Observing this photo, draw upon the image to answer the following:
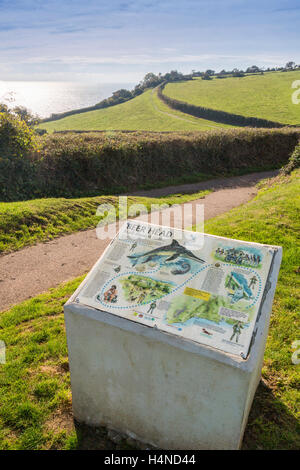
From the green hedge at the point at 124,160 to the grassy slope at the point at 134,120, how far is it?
15.1m

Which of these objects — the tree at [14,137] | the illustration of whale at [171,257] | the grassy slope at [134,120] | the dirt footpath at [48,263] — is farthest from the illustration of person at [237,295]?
the grassy slope at [134,120]

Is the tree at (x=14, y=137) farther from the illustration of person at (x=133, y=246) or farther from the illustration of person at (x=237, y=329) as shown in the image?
the illustration of person at (x=237, y=329)

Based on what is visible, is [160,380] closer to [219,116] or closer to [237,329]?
[237,329]

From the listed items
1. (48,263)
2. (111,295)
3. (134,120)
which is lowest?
(134,120)

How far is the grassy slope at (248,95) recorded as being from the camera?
39.6m

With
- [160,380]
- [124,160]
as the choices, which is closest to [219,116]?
[124,160]

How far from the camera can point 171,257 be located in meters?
3.49

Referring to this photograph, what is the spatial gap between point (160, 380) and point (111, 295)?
2.97ft

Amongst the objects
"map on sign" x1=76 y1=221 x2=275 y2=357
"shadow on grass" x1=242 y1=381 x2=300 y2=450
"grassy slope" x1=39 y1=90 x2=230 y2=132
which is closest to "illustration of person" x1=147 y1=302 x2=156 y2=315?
"map on sign" x1=76 y1=221 x2=275 y2=357

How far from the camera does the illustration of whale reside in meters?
3.37

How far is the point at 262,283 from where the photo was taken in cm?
309

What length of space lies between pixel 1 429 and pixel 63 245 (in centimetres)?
599

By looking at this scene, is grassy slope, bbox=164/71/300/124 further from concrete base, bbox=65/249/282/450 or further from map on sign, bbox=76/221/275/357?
concrete base, bbox=65/249/282/450
